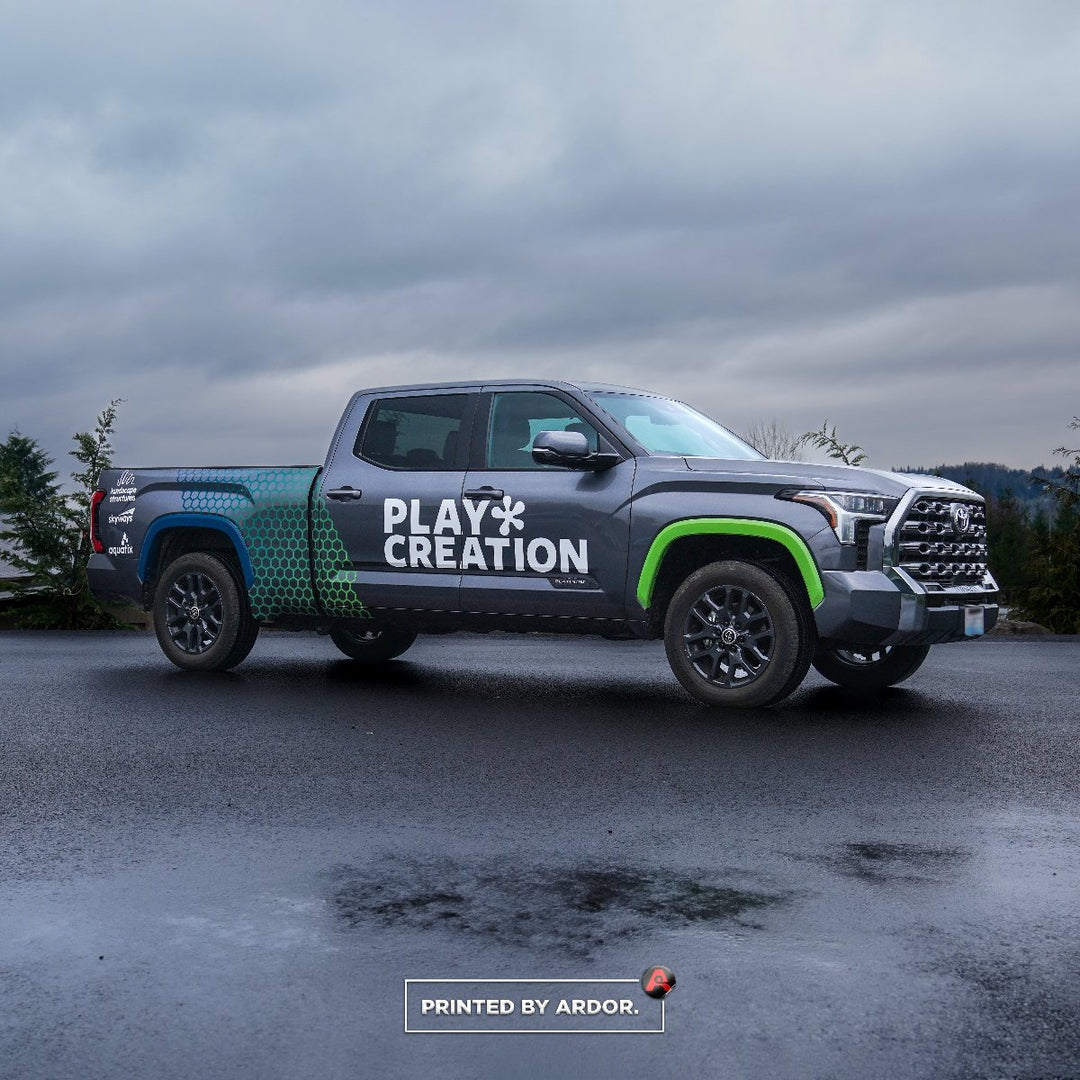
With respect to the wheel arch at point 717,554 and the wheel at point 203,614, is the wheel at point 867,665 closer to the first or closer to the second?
the wheel arch at point 717,554

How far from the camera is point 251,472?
10.6m

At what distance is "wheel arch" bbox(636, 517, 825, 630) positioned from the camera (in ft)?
27.6

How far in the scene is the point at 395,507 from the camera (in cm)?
977

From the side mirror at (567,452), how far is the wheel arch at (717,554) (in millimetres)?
627

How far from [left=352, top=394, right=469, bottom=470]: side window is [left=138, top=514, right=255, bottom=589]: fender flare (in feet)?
3.92

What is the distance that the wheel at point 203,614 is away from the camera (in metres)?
10.7

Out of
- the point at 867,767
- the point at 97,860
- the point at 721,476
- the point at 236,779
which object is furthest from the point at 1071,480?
the point at 97,860

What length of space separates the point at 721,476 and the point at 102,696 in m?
4.55

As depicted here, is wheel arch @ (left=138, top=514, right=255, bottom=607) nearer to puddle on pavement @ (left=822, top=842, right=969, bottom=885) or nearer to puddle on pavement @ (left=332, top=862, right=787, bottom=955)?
puddle on pavement @ (left=332, top=862, right=787, bottom=955)

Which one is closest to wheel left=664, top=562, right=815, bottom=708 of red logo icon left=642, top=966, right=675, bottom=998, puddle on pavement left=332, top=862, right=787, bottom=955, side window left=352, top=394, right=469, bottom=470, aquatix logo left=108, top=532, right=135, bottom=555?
side window left=352, top=394, right=469, bottom=470

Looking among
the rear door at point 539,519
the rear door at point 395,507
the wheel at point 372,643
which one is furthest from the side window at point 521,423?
the wheel at point 372,643

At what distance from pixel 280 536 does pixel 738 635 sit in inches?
144

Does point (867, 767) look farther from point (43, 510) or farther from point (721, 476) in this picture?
point (43, 510)

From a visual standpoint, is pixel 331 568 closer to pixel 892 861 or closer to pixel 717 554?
pixel 717 554
